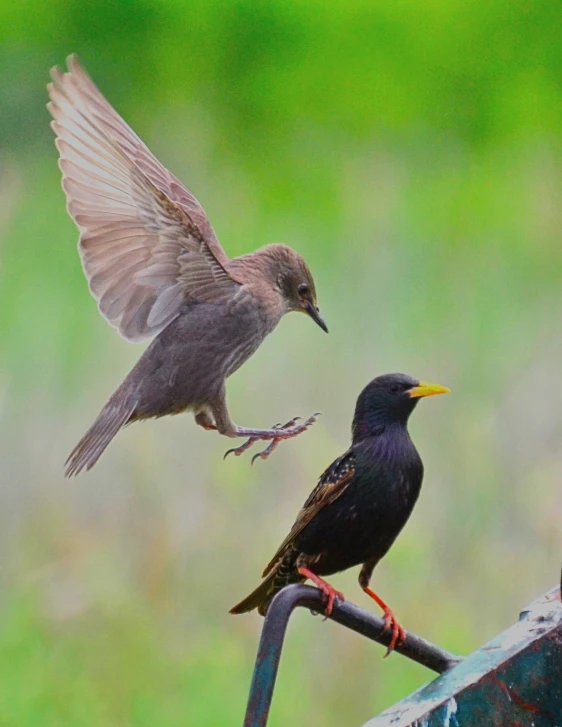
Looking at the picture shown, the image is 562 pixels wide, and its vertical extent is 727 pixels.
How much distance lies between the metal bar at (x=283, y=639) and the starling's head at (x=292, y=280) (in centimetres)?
46

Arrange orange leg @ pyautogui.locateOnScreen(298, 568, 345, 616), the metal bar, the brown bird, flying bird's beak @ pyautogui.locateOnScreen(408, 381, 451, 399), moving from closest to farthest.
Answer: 1. the metal bar
2. orange leg @ pyautogui.locateOnScreen(298, 568, 345, 616)
3. flying bird's beak @ pyautogui.locateOnScreen(408, 381, 451, 399)
4. the brown bird

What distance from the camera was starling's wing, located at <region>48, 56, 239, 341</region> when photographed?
1500 millimetres

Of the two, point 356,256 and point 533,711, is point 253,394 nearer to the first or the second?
point 356,256

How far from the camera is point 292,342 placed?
2418 millimetres

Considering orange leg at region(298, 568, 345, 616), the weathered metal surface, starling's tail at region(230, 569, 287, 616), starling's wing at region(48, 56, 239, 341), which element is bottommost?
the weathered metal surface

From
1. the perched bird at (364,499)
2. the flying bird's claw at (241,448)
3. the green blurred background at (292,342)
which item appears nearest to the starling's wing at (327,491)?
the perched bird at (364,499)

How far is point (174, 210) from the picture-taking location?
1.46 metres

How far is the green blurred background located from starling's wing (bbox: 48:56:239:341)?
0.79m

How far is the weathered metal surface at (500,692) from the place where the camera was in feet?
3.41

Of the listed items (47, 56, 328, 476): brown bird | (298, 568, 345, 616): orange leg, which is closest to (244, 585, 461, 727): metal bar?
(298, 568, 345, 616): orange leg

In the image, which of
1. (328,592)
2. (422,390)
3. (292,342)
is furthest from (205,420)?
(292,342)

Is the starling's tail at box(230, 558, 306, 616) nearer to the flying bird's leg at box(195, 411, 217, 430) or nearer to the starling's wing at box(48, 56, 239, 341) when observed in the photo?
the flying bird's leg at box(195, 411, 217, 430)

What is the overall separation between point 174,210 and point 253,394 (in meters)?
0.97

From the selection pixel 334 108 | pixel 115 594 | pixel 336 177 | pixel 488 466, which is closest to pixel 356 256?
pixel 336 177
